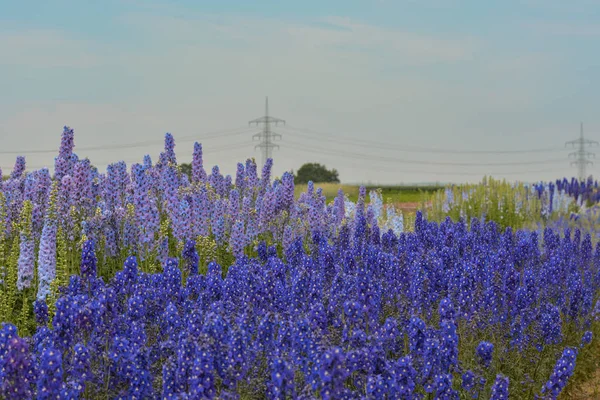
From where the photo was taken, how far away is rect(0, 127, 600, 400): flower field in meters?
4.36

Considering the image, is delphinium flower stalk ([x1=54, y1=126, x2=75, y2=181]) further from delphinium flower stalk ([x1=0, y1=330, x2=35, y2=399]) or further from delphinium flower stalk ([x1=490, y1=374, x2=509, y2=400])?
delphinium flower stalk ([x1=490, y1=374, x2=509, y2=400])

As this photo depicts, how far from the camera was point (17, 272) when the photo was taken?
8477 millimetres

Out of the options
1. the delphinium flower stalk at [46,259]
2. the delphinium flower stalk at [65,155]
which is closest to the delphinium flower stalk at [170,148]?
the delphinium flower stalk at [65,155]

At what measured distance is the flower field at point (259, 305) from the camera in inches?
171

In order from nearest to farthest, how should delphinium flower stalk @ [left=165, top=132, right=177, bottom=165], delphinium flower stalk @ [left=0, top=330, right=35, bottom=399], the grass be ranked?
1. delphinium flower stalk @ [left=0, top=330, right=35, bottom=399]
2. delphinium flower stalk @ [left=165, top=132, right=177, bottom=165]
3. the grass

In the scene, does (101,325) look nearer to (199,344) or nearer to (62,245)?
(199,344)

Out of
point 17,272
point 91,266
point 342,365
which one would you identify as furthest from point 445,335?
point 17,272

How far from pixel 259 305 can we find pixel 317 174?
5960 cm

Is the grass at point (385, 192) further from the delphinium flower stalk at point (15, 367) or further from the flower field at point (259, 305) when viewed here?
the delphinium flower stalk at point (15, 367)

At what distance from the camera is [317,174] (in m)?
65.3

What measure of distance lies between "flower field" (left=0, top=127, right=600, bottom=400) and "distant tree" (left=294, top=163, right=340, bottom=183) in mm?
50917

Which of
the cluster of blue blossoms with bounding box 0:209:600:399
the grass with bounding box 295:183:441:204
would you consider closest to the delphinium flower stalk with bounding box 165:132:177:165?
the cluster of blue blossoms with bounding box 0:209:600:399

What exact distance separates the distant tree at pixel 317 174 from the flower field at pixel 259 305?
50.9 m

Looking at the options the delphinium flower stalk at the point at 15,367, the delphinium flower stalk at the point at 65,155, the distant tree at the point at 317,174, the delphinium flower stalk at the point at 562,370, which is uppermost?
the distant tree at the point at 317,174
